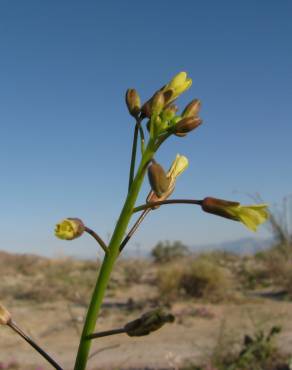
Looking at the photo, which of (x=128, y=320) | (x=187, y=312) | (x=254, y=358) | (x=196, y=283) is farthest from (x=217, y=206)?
(x=196, y=283)

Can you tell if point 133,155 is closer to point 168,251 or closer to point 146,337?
point 146,337

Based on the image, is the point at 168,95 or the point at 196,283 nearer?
the point at 168,95

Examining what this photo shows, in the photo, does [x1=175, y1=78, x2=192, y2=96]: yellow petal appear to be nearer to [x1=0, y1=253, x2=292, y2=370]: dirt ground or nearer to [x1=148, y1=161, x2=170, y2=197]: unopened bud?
[x1=148, y1=161, x2=170, y2=197]: unopened bud

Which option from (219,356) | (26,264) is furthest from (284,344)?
(26,264)

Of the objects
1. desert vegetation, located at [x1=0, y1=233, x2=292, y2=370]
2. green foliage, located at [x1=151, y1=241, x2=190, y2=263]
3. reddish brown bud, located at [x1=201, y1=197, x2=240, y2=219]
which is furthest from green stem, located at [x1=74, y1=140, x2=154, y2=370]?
green foliage, located at [x1=151, y1=241, x2=190, y2=263]

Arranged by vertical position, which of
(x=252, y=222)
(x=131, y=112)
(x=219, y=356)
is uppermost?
(x=131, y=112)

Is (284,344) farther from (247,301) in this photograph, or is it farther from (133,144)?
(133,144)

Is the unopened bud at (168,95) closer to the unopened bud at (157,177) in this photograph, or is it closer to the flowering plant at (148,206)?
the flowering plant at (148,206)
